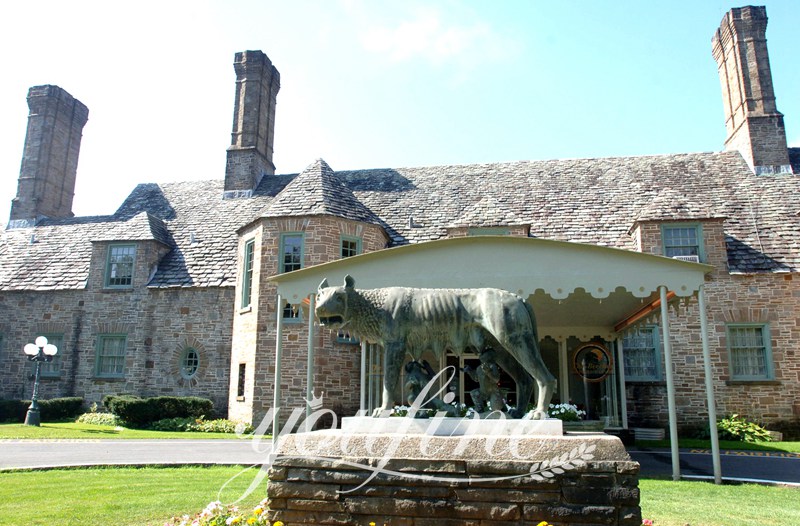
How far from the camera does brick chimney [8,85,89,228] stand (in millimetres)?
27734

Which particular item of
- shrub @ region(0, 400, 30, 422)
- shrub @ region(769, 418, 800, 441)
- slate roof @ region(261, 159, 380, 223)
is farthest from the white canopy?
shrub @ region(0, 400, 30, 422)

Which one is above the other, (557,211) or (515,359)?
(557,211)

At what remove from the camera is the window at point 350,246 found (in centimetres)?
1970

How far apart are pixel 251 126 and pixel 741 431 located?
21.0 metres

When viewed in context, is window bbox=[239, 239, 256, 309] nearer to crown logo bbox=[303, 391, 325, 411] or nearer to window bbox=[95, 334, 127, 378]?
crown logo bbox=[303, 391, 325, 411]

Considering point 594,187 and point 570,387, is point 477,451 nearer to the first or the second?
point 570,387

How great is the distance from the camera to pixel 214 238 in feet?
78.0

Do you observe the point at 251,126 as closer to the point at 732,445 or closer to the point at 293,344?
the point at 293,344

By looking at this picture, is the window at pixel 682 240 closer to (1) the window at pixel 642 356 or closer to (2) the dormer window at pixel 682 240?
(2) the dormer window at pixel 682 240

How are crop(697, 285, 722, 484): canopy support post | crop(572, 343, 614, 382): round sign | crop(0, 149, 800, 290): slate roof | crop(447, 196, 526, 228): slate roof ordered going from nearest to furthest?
crop(697, 285, 722, 484): canopy support post → crop(572, 343, 614, 382): round sign → crop(0, 149, 800, 290): slate roof → crop(447, 196, 526, 228): slate roof

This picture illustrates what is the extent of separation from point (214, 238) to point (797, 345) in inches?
783

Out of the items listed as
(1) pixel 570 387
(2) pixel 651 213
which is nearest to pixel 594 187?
(2) pixel 651 213

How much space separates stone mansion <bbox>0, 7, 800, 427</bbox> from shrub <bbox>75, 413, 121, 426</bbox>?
1.58 meters

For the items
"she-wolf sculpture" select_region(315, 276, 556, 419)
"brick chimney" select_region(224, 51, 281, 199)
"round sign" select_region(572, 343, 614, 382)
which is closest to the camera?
"she-wolf sculpture" select_region(315, 276, 556, 419)
